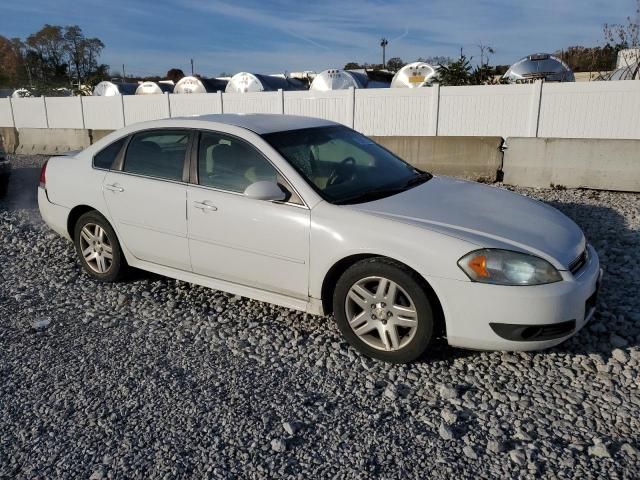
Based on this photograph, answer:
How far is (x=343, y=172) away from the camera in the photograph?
13.2ft

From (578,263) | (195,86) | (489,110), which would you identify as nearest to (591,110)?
(489,110)

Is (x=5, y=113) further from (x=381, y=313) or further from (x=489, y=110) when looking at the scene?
(x=381, y=313)

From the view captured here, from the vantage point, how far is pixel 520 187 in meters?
8.68

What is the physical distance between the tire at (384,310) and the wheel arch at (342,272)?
0.09 ft

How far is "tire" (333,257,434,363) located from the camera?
319 centimetres

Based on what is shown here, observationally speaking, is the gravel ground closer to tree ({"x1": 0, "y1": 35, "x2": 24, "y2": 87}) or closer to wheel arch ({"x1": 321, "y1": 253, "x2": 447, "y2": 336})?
wheel arch ({"x1": 321, "y1": 253, "x2": 447, "y2": 336})

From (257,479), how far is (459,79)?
1749cm

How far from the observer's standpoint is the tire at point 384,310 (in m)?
3.19

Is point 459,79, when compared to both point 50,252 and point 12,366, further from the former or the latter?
point 12,366

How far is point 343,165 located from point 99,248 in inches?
96.5

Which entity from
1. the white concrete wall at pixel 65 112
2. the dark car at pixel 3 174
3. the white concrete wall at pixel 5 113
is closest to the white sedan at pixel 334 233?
the dark car at pixel 3 174

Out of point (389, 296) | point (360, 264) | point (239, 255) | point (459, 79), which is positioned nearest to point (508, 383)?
point (389, 296)

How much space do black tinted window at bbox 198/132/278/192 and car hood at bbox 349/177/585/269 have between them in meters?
0.80

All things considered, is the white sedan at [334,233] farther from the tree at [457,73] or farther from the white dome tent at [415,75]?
the white dome tent at [415,75]
